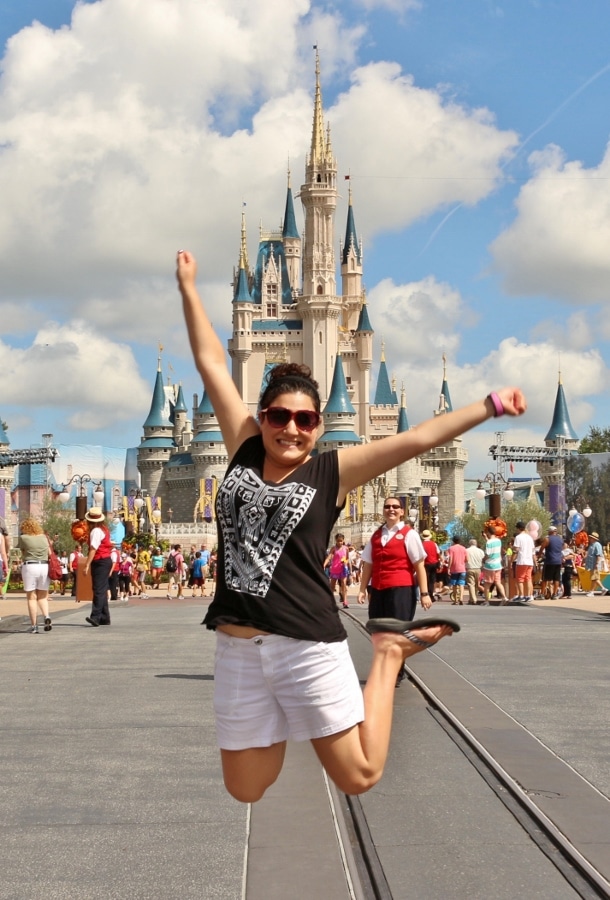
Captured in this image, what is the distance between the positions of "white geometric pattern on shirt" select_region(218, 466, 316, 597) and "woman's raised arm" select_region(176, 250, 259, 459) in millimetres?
304

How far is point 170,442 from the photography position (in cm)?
11881

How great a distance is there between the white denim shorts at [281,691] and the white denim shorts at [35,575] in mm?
10445

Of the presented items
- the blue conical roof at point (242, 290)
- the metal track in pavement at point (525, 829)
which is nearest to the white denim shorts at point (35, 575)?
the metal track in pavement at point (525, 829)

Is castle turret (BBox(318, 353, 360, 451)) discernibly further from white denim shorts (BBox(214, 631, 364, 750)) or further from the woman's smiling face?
white denim shorts (BBox(214, 631, 364, 750))

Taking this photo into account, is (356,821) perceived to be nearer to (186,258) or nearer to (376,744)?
(376,744)

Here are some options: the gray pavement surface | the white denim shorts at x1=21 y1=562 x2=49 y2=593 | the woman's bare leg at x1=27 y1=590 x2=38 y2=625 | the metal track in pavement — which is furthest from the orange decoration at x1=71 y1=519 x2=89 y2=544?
the metal track in pavement

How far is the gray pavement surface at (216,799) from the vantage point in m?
4.19

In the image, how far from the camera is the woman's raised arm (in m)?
3.93

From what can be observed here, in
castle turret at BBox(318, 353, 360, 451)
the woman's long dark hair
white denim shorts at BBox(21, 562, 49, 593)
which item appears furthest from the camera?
castle turret at BBox(318, 353, 360, 451)

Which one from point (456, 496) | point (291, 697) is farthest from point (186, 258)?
point (456, 496)

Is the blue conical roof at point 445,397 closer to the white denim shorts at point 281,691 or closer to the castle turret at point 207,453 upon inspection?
the castle turret at point 207,453

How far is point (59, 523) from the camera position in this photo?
7731 cm

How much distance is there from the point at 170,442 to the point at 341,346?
16949 millimetres

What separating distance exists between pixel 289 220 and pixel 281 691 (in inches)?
4969
